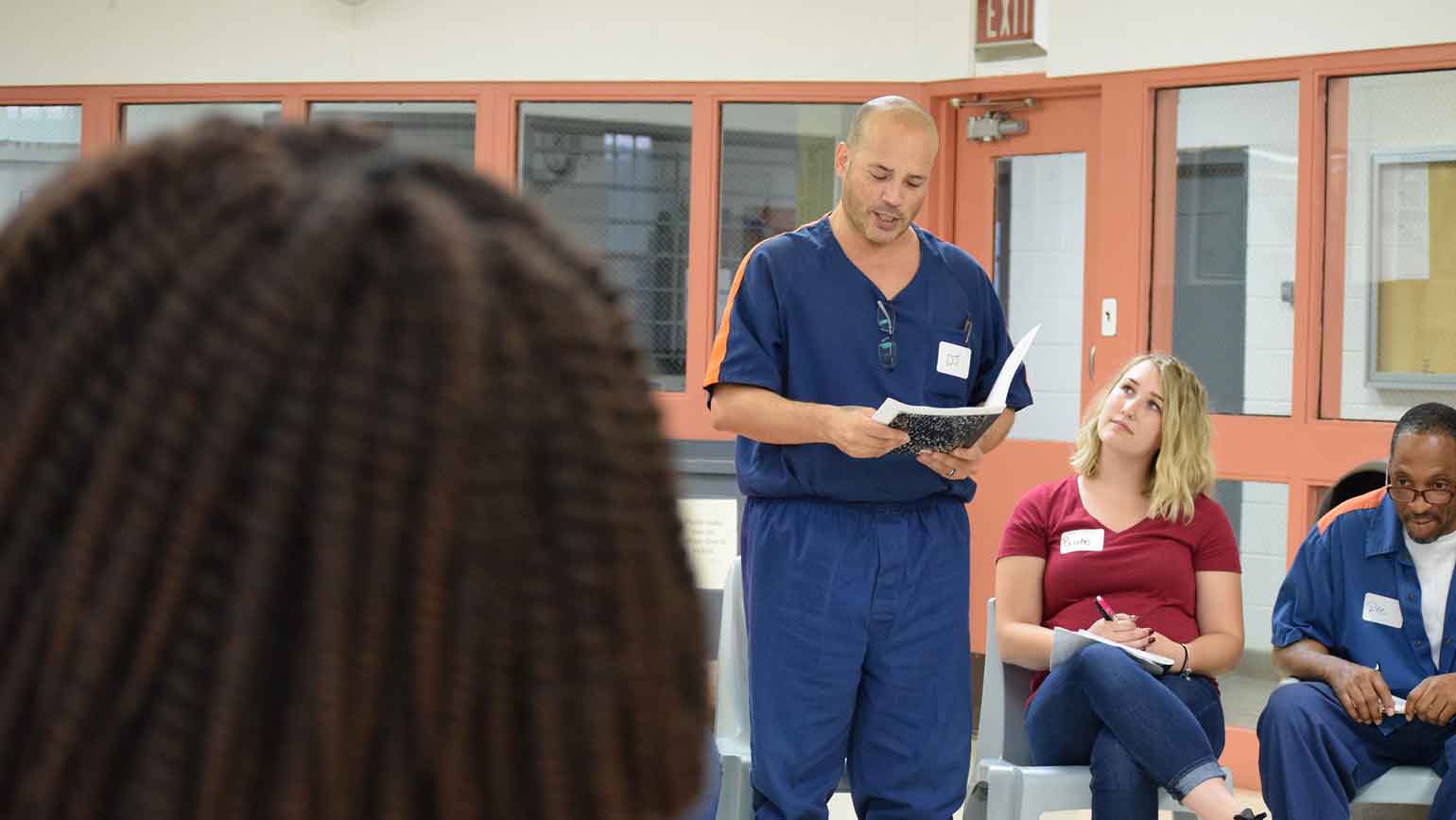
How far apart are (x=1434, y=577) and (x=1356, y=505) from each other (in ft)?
0.73

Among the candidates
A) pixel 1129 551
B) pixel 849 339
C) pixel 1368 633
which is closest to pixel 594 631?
pixel 849 339

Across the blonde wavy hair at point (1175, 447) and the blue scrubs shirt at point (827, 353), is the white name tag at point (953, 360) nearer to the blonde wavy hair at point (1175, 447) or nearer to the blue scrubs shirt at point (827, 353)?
the blue scrubs shirt at point (827, 353)

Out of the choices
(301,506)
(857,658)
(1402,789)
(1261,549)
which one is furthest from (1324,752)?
(301,506)

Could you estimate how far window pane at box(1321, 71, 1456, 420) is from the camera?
13.4 ft

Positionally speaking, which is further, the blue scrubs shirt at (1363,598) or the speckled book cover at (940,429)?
the blue scrubs shirt at (1363,598)

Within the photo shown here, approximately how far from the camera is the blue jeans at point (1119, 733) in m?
2.86

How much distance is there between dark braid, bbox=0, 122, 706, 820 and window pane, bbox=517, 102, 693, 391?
4.45m

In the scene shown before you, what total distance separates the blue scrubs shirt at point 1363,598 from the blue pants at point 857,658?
3.28 feet

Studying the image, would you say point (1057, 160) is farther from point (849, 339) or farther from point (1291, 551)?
point (849, 339)

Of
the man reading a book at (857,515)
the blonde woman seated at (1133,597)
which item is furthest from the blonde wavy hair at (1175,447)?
the man reading a book at (857,515)

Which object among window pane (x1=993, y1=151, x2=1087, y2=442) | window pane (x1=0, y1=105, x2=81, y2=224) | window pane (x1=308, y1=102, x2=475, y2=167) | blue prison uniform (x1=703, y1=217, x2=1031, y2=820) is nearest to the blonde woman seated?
blue prison uniform (x1=703, y1=217, x2=1031, y2=820)

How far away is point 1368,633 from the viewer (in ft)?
10.4

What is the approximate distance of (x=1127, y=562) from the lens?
125 inches

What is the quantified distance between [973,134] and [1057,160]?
28 centimetres
